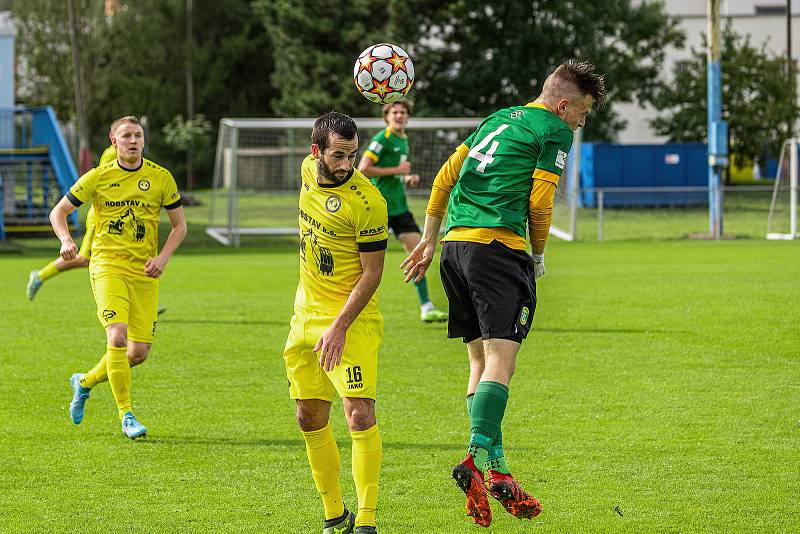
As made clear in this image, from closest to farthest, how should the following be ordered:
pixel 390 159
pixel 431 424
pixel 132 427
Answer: pixel 132 427 < pixel 431 424 < pixel 390 159

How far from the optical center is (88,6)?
51.8 metres

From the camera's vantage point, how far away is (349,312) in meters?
5.16

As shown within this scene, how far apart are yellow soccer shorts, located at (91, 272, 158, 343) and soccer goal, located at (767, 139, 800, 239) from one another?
19244 millimetres

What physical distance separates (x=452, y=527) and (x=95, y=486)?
206cm

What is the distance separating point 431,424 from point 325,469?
2674 mm

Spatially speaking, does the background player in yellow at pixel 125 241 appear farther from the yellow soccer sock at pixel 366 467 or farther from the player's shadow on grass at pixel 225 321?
the player's shadow on grass at pixel 225 321

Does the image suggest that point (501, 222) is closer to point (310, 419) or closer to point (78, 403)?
point (310, 419)

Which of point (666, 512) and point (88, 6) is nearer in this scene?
point (666, 512)

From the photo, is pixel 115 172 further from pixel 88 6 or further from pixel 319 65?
pixel 88 6

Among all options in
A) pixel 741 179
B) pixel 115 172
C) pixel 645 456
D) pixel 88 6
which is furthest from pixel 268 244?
pixel 741 179

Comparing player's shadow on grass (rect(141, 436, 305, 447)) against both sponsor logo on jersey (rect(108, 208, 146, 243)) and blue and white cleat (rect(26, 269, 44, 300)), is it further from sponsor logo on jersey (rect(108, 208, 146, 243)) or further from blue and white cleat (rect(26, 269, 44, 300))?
blue and white cleat (rect(26, 269, 44, 300))

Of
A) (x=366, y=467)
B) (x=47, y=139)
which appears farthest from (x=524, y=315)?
(x=47, y=139)

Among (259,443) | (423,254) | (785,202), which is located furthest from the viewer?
(785,202)

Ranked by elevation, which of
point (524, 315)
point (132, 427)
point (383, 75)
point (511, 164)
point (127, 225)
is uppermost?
point (383, 75)
